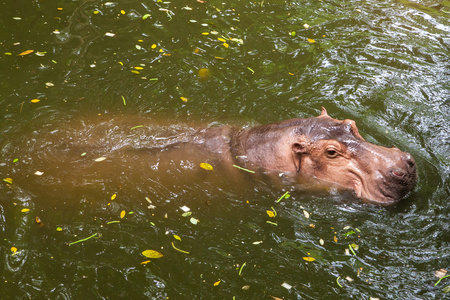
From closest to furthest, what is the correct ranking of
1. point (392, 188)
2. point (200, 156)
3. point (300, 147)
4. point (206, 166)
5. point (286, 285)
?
1. point (286, 285)
2. point (392, 188)
3. point (300, 147)
4. point (206, 166)
5. point (200, 156)

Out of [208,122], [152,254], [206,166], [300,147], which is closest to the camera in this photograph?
[152,254]

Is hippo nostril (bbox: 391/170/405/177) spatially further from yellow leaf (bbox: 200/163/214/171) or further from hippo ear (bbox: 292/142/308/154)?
yellow leaf (bbox: 200/163/214/171)

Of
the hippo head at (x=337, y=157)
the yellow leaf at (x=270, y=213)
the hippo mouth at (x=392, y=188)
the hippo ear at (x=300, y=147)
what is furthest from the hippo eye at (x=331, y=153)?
the yellow leaf at (x=270, y=213)

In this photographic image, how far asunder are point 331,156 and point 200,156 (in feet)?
7.00

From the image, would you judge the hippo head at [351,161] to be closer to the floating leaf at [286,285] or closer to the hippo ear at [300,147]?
the hippo ear at [300,147]

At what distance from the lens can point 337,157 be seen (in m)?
6.85

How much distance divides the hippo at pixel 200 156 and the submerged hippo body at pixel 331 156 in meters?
0.01

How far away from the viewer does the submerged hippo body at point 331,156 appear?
652 centimetres

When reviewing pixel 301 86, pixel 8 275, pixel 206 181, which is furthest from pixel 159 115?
pixel 8 275

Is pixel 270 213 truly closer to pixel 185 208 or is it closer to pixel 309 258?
pixel 309 258

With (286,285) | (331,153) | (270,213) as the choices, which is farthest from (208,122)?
(286,285)

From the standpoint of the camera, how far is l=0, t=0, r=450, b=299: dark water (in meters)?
5.94

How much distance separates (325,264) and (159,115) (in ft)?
14.2

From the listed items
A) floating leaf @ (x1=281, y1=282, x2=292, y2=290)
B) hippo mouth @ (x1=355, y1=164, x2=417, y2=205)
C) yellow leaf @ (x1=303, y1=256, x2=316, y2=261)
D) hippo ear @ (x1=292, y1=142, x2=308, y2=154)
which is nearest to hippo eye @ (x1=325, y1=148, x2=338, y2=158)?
hippo ear @ (x1=292, y1=142, x2=308, y2=154)
